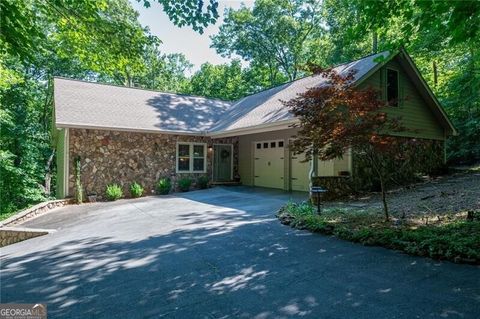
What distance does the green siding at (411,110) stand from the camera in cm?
1114

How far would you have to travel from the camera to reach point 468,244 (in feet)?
14.1

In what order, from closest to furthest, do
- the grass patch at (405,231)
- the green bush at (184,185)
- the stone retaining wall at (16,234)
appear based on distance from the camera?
the grass patch at (405,231), the stone retaining wall at (16,234), the green bush at (184,185)

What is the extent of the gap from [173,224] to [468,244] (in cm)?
553

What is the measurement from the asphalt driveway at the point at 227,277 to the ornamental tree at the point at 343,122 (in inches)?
78.8

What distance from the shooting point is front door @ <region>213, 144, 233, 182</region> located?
15.2 meters

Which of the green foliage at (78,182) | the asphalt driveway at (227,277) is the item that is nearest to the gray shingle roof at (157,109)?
the green foliage at (78,182)

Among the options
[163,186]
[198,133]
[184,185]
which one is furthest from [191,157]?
[163,186]

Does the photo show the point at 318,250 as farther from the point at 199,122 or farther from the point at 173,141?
the point at 199,122

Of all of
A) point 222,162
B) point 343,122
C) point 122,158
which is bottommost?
Answer: point 222,162

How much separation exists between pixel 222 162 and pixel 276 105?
4.56m

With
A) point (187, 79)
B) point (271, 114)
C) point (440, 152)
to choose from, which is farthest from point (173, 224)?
point (187, 79)

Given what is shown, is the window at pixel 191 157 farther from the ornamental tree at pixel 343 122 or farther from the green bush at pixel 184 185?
the ornamental tree at pixel 343 122

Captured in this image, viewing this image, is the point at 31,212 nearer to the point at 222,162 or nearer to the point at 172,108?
the point at 172,108

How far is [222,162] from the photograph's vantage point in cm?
1539
